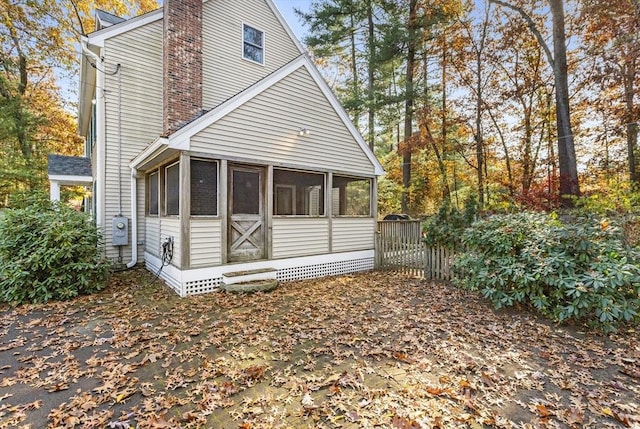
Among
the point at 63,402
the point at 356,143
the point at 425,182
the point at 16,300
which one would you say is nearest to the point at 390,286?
the point at 356,143

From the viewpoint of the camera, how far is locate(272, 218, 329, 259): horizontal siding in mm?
7125

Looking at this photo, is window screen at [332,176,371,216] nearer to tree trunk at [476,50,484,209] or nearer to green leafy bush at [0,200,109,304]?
green leafy bush at [0,200,109,304]

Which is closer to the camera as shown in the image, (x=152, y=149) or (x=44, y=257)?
(x=44, y=257)

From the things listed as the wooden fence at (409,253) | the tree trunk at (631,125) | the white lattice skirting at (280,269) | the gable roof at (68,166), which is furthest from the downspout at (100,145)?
the tree trunk at (631,125)

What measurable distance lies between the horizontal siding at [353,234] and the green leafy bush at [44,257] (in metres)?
5.52

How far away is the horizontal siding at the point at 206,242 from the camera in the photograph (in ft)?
19.4

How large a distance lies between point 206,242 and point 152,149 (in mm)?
2238

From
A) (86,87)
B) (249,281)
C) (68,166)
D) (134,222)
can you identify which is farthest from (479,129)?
(68,166)

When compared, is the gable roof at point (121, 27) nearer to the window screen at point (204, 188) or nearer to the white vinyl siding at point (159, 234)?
the white vinyl siding at point (159, 234)

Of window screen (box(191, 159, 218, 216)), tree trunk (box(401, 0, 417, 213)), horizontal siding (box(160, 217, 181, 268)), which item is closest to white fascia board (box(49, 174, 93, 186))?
horizontal siding (box(160, 217, 181, 268))

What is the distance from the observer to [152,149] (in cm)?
611

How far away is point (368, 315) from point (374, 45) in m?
15.0

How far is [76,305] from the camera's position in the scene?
5227 millimetres

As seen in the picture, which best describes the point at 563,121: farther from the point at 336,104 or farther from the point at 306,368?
the point at 306,368
